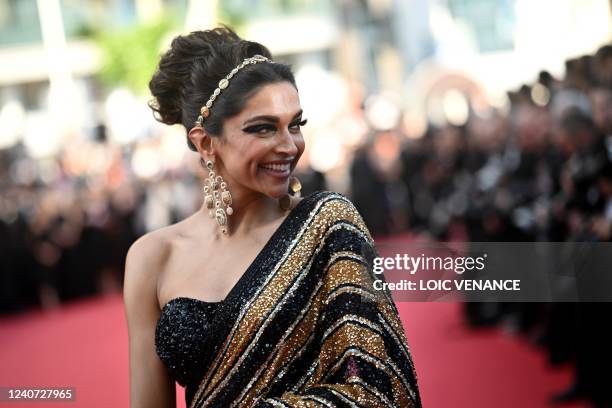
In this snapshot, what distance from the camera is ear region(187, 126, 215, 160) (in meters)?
2.66

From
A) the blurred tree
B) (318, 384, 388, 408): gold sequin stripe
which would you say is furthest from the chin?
the blurred tree

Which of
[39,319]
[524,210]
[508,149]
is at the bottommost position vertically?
[524,210]

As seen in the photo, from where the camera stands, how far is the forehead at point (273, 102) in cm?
251

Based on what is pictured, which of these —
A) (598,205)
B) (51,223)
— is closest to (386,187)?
(51,223)

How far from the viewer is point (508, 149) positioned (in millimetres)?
7926

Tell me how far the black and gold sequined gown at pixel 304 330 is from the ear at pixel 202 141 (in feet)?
0.95

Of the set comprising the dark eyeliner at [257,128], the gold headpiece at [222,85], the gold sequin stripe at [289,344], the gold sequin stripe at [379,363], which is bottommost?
the gold sequin stripe at [379,363]

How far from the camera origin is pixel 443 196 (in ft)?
33.6

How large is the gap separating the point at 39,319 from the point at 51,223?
1.60 meters

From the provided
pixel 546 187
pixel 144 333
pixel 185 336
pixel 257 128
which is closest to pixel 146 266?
pixel 144 333

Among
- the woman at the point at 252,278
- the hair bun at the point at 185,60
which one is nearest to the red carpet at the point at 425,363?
the woman at the point at 252,278

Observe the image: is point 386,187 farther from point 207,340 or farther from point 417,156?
point 207,340

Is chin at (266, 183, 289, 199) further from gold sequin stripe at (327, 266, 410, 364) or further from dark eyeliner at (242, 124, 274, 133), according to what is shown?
gold sequin stripe at (327, 266, 410, 364)

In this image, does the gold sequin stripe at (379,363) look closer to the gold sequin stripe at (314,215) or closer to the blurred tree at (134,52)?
the gold sequin stripe at (314,215)
